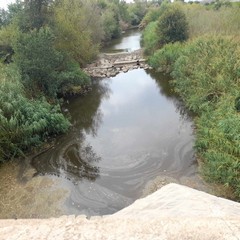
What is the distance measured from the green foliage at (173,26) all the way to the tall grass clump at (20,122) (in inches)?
603

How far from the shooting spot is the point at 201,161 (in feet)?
33.7

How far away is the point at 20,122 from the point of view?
11.3 m

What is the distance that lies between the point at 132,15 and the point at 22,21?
37.4m

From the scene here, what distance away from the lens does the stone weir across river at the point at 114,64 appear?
24.2 m

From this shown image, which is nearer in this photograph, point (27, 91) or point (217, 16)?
point (27, 91)

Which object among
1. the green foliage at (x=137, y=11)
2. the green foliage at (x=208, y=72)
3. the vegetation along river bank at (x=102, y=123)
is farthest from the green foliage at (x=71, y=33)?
the green foliage at (x=137, y=11)

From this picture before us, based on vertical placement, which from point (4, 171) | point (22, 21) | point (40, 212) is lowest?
point (40, 212)

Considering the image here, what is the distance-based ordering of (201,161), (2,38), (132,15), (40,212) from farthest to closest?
(132,15) < (2,38) < (201,161) < (40,212)

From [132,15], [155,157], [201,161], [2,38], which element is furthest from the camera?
[132,15]

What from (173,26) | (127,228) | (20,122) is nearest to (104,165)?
(20,122)

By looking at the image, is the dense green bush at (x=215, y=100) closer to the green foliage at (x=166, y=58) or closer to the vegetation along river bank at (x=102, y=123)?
the vegetation along river bank at (x=102, y=123)

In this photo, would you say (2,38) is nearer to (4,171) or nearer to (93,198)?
(4,171)

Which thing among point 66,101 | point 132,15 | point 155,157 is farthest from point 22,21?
point 132,15

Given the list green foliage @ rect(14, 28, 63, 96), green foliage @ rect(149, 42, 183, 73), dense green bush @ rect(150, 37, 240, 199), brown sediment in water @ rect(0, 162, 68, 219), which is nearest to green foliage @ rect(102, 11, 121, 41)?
green foliage @ rect(149, 42, 183, 73)
